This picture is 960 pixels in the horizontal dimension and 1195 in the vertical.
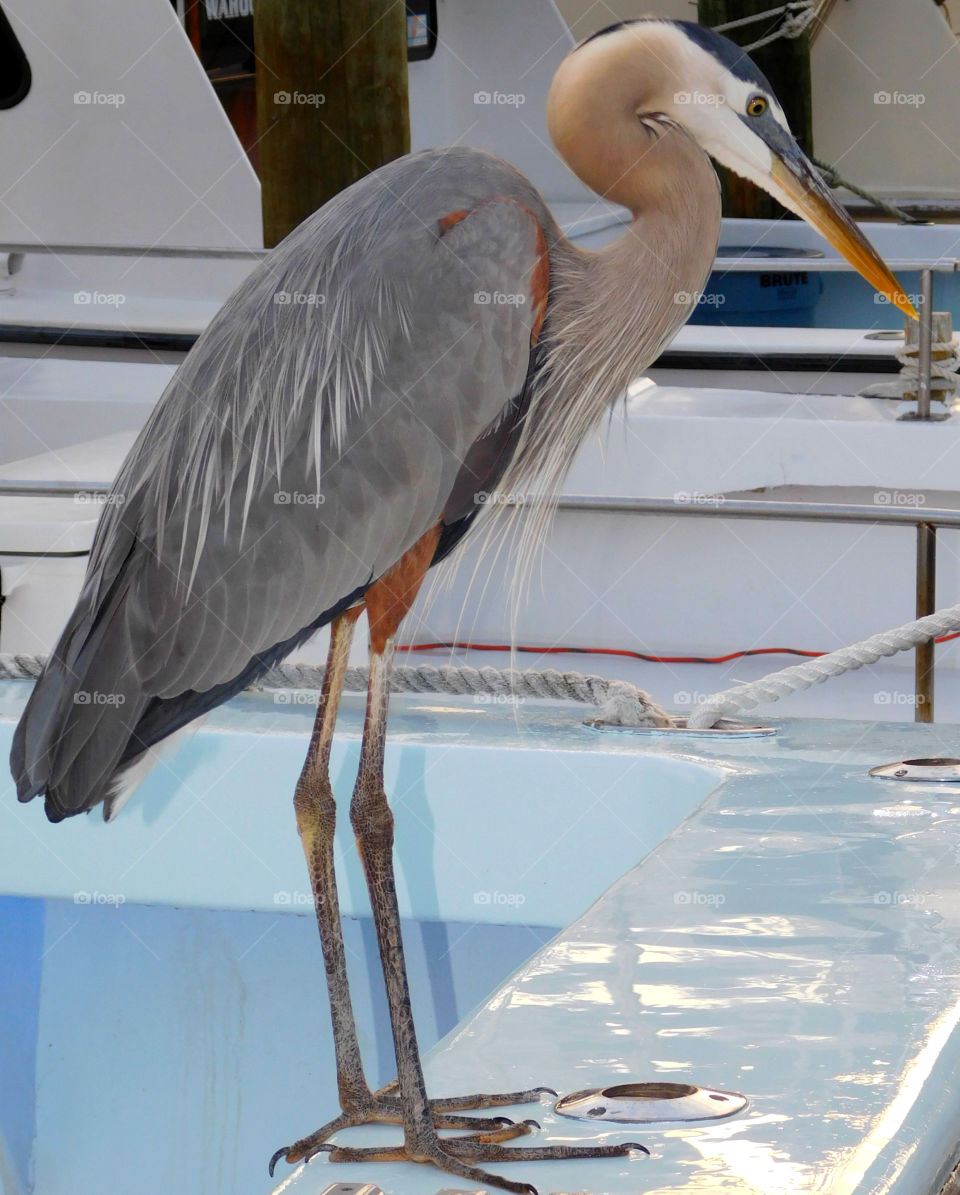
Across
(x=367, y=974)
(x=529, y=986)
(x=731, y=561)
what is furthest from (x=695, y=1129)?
(x=731, y=561)

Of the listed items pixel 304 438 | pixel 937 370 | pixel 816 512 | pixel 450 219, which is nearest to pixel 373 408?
pixel 304 438

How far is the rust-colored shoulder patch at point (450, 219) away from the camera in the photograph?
3.95 feet

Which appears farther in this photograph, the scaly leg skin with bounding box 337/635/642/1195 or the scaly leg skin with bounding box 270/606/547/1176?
the scaly leg skin with bounding box 270/606/547/1176

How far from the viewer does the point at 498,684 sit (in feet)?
6.63

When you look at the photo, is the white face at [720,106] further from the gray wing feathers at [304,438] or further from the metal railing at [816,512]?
the metal railing at [816,512]

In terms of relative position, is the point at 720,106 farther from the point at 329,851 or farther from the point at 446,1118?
the point at 446,1118

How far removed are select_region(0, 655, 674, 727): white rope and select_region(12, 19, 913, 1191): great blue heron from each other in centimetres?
56

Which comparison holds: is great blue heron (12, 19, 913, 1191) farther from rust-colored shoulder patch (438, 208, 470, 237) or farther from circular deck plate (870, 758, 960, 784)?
circular deck plate (870, 758, 960, 784)

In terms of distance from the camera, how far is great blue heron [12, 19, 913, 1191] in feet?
4.01

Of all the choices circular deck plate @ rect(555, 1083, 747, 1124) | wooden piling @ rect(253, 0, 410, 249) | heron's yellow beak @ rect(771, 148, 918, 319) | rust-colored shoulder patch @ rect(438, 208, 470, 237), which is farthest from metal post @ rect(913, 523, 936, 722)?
wooden piling @ rect(253, 0, 410, 249)

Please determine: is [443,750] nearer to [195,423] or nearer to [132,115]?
[195,423]

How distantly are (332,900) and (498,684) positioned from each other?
0.77m

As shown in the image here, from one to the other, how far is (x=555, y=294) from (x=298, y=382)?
0.79 feet

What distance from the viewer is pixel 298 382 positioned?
48.8 inches
